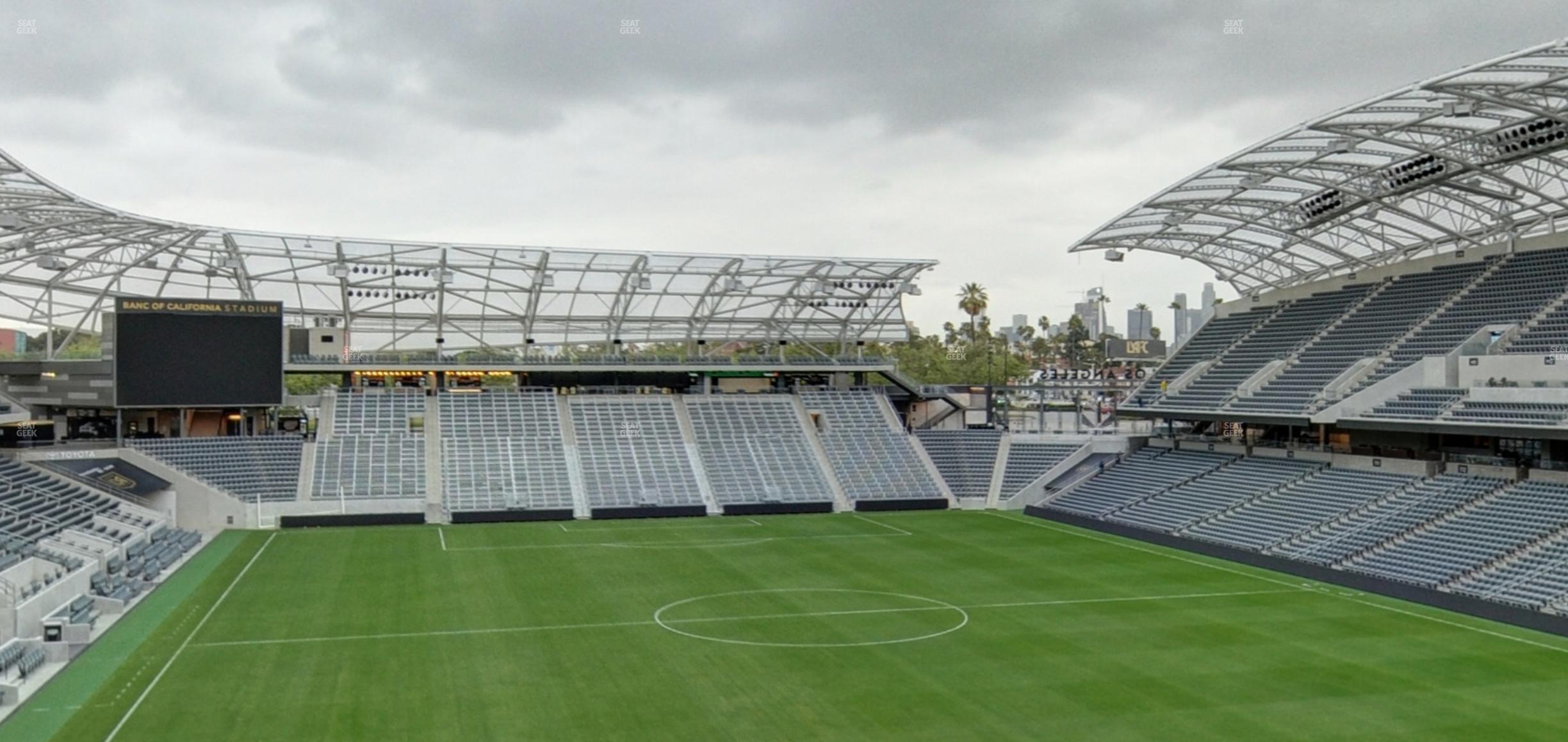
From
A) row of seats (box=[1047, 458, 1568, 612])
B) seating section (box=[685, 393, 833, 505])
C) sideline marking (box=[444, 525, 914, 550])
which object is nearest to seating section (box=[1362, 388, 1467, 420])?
row of seats (box=[1047, 458, 1568, 612])

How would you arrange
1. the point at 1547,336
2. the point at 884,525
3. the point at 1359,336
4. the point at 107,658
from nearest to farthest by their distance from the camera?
the point at 107,658 → the point at 1547,336 → the point at 1359,336 → the point at 884,525

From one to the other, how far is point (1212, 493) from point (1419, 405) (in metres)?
7.77

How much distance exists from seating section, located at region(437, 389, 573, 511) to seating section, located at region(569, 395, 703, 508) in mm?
1104

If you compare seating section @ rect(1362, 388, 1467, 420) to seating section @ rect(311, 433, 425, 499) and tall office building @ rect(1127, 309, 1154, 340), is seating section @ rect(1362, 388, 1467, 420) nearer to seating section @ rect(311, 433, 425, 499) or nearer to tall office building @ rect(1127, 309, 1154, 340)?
seating section @ rect(311, 433, 425, 499)

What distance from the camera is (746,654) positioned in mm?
23250

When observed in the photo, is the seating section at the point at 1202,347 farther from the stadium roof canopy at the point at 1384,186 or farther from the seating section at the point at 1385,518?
the seating section at the point at 1385,518

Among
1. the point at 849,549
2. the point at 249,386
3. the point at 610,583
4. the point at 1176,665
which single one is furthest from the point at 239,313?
the point at 1176,665

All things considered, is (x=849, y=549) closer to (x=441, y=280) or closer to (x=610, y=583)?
(x=610, y=583)

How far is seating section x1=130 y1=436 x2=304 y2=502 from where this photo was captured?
43.5m

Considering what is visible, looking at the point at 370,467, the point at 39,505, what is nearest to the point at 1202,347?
the point at 370,467

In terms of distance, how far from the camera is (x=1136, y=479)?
46781 millimetres

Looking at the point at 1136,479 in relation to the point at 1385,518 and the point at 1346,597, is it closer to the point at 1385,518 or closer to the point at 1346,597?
the point at 1385,518

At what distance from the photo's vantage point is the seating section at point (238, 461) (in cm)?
4347

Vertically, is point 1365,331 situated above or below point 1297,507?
above
